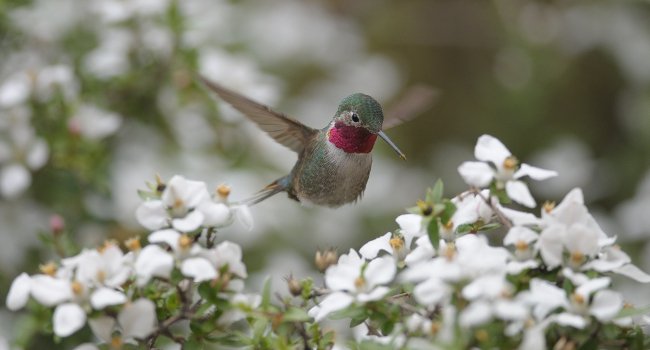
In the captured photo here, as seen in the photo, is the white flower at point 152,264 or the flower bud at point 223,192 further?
the flower bud at point 223,192

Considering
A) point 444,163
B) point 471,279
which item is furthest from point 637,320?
point 444,163

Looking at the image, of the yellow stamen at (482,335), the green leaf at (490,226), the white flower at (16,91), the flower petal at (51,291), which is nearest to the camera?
the yellow stamen at (482,335)

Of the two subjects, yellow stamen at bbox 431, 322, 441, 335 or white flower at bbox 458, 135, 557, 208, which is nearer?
yellow stamen at bbox 431, 322, 441, 335

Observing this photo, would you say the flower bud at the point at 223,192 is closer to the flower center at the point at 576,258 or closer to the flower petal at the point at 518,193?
the flower petal at the point at 518,193

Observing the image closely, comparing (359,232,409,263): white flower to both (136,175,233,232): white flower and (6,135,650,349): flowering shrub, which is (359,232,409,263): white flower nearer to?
(6,135,650,349): flowering shrub

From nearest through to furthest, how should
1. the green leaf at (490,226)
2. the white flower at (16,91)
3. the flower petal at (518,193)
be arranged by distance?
the flower petal at (518,193)
the green leaf at (490,226)
the white flower at (16,91)

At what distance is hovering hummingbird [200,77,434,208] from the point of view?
186 cm

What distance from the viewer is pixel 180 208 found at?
146 cm

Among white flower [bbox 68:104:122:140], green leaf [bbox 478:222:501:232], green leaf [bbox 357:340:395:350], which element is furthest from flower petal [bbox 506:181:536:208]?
white flower [bbox 68:104:122:140]

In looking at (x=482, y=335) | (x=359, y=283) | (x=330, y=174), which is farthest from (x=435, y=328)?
(x=330, y=174)

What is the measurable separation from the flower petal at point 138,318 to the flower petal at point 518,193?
2.02 ft

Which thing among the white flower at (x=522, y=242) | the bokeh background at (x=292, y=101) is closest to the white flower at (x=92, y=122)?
the bokeh background at (x=292, y=101)

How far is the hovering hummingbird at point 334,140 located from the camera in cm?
186

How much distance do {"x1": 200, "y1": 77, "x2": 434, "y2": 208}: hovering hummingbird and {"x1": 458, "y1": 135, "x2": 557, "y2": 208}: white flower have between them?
334 mm
